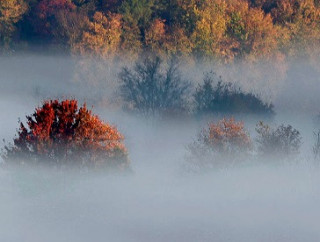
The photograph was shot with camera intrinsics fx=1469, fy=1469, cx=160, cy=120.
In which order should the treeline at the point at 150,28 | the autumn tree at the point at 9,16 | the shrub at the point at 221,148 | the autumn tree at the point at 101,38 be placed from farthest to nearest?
1. the autumn tree at the point at 9,16
2. the treeline at the point at 150,28
3. the autumn tree at the point at 101,38
4. the shrub at the point at 221,148

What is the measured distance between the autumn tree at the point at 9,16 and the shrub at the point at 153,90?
66.6ft

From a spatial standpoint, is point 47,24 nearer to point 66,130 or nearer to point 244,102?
point 244,102

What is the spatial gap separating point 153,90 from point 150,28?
22288 millimetres

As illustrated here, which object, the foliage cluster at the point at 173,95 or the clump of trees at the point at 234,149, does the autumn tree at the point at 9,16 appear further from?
the clump of trees at the point at 234,149

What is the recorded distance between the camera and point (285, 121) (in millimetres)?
106625

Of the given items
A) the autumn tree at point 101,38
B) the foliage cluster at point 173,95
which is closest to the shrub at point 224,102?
the foliage cluster at point 173,95

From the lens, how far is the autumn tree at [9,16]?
124 m

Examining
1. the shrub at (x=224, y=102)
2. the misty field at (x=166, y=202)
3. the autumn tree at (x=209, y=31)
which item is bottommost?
the misty field at (x=166, y=202)

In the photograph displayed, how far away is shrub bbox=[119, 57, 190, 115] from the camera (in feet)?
331

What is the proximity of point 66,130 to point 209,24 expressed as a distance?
5940cm

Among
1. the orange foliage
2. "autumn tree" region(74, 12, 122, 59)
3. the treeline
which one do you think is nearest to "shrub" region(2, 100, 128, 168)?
the orange foliage

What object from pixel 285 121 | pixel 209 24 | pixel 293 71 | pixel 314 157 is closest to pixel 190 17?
pixel 209 24

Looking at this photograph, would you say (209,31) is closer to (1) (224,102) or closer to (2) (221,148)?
(1) (224,102)

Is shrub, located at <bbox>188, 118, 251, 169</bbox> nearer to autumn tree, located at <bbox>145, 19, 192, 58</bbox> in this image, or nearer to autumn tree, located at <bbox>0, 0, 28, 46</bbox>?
autumn tree, located at <bbox>145, 19, 192, 58</bbox>
